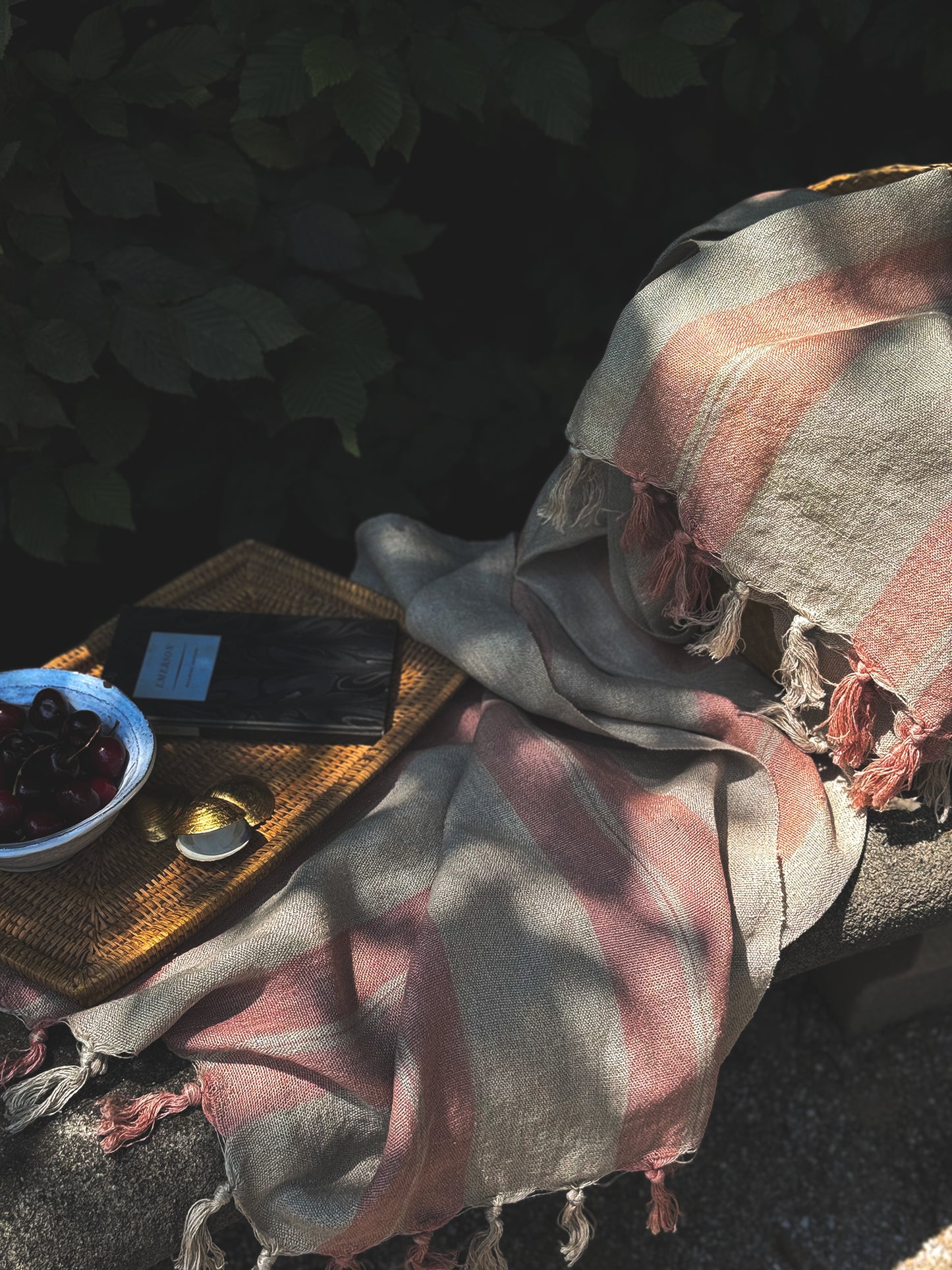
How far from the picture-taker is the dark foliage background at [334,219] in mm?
1793

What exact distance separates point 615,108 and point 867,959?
1686mm

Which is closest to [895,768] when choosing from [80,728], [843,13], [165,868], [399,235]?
[165,868]

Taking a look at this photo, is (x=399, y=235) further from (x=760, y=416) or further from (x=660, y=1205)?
(x=660, y=1205)

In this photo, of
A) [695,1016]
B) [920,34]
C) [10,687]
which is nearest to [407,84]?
[920,34]

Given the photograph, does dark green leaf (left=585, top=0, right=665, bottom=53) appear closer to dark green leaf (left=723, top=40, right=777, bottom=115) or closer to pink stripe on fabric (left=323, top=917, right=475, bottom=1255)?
dark green leaf (left=723, top=40, right=777, bottom=115)

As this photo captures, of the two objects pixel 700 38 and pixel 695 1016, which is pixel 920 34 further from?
pixel 695 1016

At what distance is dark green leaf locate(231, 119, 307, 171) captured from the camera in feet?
6.36

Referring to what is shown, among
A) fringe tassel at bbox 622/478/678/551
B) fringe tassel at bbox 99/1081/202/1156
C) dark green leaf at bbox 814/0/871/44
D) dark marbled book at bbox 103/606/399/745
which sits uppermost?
dark green leaf at bbox 814/0/871/44

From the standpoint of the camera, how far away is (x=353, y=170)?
2.01 metres

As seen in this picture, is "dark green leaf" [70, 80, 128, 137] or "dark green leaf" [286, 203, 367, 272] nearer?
"dark green leaf" [70, 80, 128, 137]

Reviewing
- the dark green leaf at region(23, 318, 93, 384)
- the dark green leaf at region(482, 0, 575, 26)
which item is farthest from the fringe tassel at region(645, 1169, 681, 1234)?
the dark green leaf at region(482, 0, 575, 26)

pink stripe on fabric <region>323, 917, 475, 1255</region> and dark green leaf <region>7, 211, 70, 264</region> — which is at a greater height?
dark green leaf <region>7, 211, 70, 264</region>

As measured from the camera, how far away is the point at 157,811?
1500mm

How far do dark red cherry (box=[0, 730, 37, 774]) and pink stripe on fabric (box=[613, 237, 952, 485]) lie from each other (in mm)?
846
